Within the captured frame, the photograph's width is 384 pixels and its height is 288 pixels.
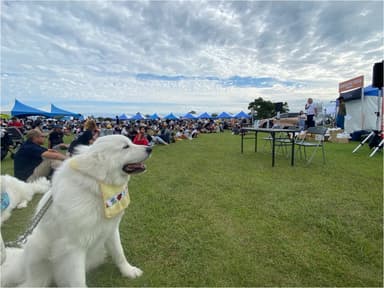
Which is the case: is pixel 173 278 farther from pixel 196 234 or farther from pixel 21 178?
pixel 21 178

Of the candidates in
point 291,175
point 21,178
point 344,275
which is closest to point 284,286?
point 344,275

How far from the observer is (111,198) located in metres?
1.77

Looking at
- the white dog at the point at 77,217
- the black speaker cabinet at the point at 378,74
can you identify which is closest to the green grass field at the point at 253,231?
the white dog at the point at 77,217

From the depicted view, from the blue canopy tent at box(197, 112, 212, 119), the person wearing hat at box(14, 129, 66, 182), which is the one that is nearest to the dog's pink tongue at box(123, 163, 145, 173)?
the person wearing hat at box(14, 129, 66, 182)

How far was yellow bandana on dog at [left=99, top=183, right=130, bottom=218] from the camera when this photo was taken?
1751 mm

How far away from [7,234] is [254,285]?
10.2 ft

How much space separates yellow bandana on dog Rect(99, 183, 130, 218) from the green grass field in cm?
74

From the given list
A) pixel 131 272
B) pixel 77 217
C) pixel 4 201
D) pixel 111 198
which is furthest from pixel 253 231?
pixel 4 201

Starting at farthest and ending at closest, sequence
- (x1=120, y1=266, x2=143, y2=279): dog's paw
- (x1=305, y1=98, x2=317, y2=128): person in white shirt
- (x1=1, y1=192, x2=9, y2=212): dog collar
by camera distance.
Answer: (x1=305, y1=98, x2=317, y2=128): person in white shirt → (x1=1, y1=192, x2=9, y2=212): dog collar → (x1=120, y1=266, x2=143, y2=279): dog's paw

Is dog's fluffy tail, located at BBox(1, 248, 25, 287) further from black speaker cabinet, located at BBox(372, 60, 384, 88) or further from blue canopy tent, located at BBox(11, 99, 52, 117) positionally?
blue canopy tent, located at BBox(11, 99, 52, 117)

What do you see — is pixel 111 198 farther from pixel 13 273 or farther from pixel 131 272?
pixel 13 273

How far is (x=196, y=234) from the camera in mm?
2875

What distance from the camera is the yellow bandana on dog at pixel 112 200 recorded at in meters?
1.75

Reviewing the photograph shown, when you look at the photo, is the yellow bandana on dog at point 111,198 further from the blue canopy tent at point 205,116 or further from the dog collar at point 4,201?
the blue canopy tent at point 205,116
